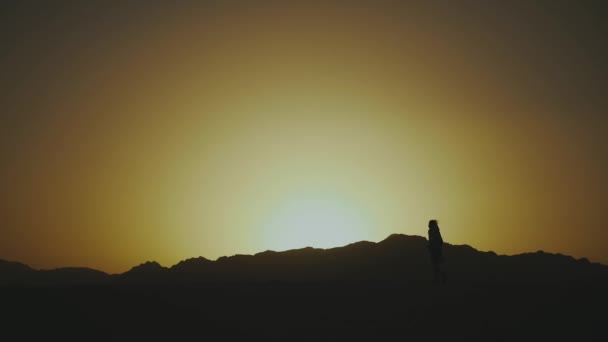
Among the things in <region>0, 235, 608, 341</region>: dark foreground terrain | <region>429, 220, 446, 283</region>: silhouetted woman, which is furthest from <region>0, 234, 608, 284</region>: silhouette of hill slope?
<region>0, 235, 608, 341</region>: dark foreground terrain

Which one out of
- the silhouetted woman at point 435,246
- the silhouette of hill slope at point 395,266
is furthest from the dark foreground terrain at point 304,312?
the silhouette of hill slope at point 395,266

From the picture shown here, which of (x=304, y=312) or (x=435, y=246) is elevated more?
(x=435, y=246)

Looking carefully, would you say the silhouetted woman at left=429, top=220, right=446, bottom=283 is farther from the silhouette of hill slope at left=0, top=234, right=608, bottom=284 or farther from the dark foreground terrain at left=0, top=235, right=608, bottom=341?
the silhouette of hill slope at left=0, top=234, right=608, bottom=284

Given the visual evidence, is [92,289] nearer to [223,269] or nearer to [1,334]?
[1,334]

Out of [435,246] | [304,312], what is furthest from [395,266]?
[304,312]

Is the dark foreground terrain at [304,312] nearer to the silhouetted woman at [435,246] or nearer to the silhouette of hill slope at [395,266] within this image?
the silhouetted woman at [435,246]

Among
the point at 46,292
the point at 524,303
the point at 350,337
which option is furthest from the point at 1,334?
the point at 524,303

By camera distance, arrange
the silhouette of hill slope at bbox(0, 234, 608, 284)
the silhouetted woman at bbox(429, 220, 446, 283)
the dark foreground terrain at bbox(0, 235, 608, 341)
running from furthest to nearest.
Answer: the silhouette of hill slope at bbox(0, 234, 608, 284), the silhouetted woman at bbox(429, 220, 446, 283), the dark foreground terrain at bbox(0, 235, 608, 341)

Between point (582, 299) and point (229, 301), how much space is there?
1140cm

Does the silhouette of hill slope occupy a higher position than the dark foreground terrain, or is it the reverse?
the silhouette of hill slope

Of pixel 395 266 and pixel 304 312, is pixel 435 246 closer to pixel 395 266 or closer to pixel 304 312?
pixel 304 312

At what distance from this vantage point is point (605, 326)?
15.3 meters

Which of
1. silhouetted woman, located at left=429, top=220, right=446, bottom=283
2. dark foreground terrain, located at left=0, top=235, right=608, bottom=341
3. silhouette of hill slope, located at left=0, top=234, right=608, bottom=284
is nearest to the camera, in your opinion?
dark foreground terrain, located at left=0, top=235, right=608, bottom=341

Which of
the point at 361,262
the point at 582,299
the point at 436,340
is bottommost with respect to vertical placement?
the point at 436,340
